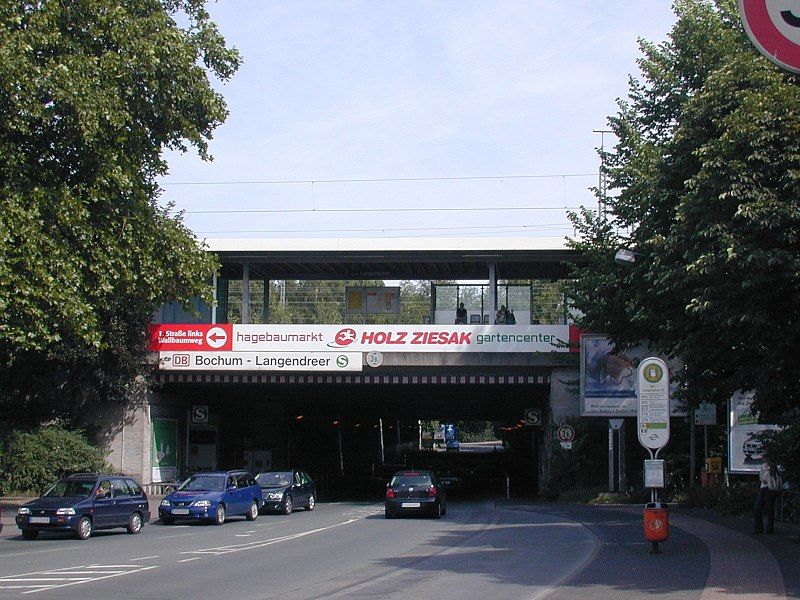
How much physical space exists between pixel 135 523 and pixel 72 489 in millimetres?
1997

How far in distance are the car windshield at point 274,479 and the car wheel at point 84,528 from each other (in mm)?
11002

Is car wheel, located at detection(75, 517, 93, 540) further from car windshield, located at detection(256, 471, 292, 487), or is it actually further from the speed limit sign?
the speed limit sign

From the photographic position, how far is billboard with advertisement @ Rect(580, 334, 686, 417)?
35.7 meters

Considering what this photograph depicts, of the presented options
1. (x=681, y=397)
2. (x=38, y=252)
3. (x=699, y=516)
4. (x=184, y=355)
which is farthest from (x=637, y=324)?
(x=184, y=355)

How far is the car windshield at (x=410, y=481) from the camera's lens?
3058 centimetres

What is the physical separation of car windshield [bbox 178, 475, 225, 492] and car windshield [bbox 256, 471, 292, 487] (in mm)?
4865

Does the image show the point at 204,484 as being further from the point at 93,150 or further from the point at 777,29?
the point at 777,29

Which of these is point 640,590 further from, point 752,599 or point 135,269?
point 135,269

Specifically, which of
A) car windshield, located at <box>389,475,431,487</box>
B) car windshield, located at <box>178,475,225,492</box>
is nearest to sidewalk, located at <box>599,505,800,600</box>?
car windshield, located at <box>389,475,431,487</box>

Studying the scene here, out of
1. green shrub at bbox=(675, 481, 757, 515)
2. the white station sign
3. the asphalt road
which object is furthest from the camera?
green shrub at bbox=(675, 481, 757, 515)

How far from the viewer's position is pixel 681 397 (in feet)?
75.0

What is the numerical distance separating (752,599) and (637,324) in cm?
1360

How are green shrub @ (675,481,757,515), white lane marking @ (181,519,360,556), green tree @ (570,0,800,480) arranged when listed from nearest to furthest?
green tree @ (570,0,800,480)
white lane marking @ (181,519,360,556)
green shrub @ (675,481,757,515)

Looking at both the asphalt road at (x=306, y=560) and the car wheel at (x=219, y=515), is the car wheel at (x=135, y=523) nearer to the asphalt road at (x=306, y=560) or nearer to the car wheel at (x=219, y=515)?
the asphalt road at (x=306, y=560)
